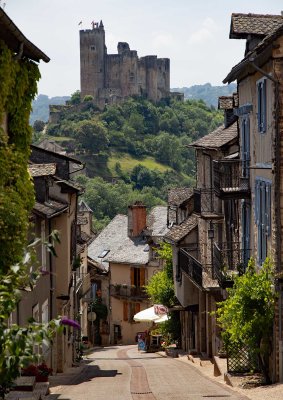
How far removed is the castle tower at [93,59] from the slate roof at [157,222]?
117 metres

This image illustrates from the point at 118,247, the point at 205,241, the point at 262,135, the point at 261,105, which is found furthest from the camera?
the point at 118,247

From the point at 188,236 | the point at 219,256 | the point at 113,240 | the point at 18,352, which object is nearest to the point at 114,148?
the point at 113,240

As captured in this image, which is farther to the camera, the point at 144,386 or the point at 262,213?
the point at 144,386

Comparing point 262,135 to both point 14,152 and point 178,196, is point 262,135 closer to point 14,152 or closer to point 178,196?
point 14,152

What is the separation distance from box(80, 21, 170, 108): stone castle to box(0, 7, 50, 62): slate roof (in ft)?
536

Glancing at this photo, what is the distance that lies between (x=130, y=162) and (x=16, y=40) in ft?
479

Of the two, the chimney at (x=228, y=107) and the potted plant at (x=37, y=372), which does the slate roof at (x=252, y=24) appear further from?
the potted plant at (x=37, y=372)

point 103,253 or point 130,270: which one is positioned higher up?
point 103,253

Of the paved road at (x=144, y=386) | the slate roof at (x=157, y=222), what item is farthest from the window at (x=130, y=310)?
the paved road at (x=144, y=386)

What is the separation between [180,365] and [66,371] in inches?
154

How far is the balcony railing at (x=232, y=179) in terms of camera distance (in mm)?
24500

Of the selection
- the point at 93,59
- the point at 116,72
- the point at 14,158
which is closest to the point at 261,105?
the point at 14,158

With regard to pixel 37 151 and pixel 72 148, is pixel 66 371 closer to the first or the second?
pixel 37 151

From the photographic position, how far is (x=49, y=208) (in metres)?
27.0
